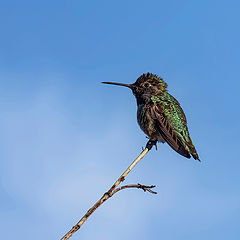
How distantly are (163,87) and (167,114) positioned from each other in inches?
55.4

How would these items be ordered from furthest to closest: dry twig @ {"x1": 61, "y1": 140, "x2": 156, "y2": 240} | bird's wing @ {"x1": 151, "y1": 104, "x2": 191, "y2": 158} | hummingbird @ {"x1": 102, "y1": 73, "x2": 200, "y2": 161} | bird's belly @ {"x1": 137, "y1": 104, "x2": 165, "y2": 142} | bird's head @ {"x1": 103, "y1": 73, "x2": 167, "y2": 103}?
1. bird's head @ {"x1": 103, "y1": 73, "x2": 167, "y2": 103}
2. bird's belly @ {"x1": 137, "y1": 104, "x2": 165, "y2": 142}
3. hummingbird @ {"x1": 102, "y1": 73, "x2": 200, "y2": 161}
4. bird's wing @ {"x1": 151, "y1": 104, "x2": 191, "y2": 158}
5. dry twig @ {"x1": 61, "y1": 140, "x2": 156, "y2": 240}

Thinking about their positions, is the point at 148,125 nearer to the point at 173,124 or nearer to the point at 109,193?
the point at 173,124

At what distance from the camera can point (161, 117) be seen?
7.50 m

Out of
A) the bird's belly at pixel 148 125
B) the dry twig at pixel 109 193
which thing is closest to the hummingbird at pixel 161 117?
the bird's belly at pixel 148 125

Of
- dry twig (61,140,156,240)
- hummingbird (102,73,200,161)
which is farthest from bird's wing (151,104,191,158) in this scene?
dry twig (61,140,156,240)

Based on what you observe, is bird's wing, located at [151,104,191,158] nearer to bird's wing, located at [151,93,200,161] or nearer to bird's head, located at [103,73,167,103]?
bird's wing, located at [151,93,200,161]

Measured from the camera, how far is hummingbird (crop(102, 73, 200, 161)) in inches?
275

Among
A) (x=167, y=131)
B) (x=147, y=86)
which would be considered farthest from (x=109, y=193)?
(x=147, y=86)

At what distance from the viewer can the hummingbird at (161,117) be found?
7.00 m

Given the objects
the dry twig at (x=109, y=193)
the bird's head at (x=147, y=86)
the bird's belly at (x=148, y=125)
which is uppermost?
the bird's head at (x=147, y=86)

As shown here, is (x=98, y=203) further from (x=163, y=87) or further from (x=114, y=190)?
(x=163, y=87)

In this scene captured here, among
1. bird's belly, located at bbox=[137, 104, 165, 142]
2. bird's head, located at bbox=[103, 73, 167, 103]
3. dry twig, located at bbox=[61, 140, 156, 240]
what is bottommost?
dry twig, located at bbox=[61, 140, 156, 240]

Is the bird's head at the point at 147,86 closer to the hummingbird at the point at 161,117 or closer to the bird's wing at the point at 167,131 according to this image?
the hummingbird at the point at 161,117

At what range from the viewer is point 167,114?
24.9 feet
